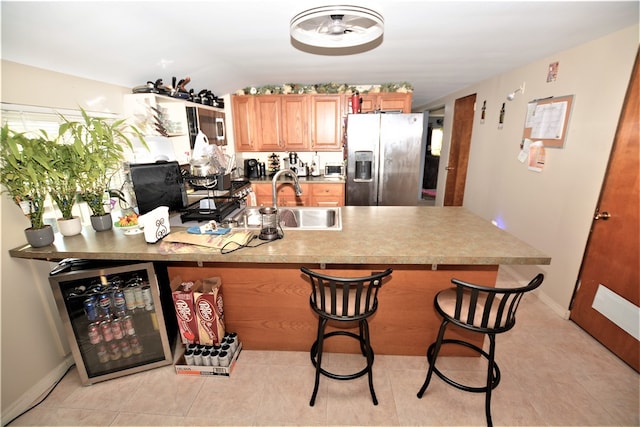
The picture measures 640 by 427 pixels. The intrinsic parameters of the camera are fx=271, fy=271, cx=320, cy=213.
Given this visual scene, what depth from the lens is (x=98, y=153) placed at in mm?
1577

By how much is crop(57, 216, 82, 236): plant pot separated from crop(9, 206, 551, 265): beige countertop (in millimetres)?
33

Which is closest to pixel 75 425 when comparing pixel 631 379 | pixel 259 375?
pixel 259 375

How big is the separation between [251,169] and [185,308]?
2.79 metres

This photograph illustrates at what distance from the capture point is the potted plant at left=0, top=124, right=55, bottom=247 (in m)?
1.33

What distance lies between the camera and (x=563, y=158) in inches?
92.0

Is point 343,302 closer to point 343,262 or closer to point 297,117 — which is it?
point 343,262

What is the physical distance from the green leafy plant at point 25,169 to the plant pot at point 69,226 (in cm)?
A: 14

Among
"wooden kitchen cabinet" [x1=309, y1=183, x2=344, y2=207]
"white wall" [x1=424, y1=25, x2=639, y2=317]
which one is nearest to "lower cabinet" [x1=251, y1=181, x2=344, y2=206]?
"wooden kitchen cabinet" [x1=309, y1=183, x2=344, y2=207]

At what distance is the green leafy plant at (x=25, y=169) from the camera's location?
1326 mm

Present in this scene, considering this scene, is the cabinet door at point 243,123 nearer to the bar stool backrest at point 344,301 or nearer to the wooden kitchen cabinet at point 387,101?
the wooden kitchen cabinet at point 387,101

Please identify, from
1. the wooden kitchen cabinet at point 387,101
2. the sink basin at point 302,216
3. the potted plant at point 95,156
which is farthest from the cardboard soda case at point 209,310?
the wooden kitchen cabinet at point 387,101

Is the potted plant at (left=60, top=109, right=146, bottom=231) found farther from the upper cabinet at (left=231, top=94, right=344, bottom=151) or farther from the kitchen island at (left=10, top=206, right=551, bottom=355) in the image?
the upper cabinet at (left=231, top=94, right=344, bottom=151)

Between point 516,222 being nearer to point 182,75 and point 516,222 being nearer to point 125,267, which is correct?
point 125,267

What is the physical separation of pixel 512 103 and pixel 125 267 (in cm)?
393
